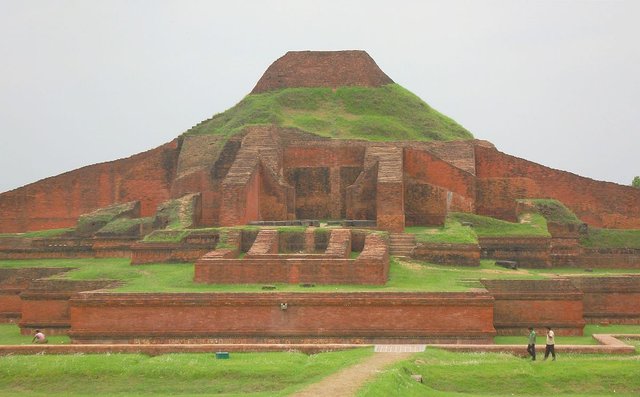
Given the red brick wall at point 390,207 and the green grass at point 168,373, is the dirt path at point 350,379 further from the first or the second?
the red brick wall at point 390,207

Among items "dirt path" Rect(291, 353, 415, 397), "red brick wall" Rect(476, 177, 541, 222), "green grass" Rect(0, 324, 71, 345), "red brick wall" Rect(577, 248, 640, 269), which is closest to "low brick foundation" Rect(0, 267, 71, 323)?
"green grass" Rect(0, 324, 71, 345)

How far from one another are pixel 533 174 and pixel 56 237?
12190mm

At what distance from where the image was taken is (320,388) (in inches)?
391

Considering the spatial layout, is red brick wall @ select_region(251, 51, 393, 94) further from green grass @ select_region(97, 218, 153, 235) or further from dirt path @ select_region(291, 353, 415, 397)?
dirt path @ select_region(291, 353, 415, 397)

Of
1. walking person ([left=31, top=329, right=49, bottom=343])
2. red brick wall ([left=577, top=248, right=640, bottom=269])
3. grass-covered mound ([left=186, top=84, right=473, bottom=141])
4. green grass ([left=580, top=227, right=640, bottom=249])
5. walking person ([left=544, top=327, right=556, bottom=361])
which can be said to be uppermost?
grass-covered mound ([left=186, top=84, right=473, bottom=141])

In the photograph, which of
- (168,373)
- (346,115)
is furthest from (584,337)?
(346,115)

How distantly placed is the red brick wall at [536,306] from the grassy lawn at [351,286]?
1.38 feet

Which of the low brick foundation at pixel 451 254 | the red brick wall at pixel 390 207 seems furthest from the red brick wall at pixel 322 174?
the low brick foundation at pixel 451 254

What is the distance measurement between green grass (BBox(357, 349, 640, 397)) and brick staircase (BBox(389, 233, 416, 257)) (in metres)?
5.35

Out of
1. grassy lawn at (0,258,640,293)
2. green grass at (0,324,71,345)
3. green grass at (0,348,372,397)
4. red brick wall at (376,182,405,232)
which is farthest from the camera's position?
red brick wall at (376,182,405,232)

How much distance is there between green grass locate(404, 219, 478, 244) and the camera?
16953mm

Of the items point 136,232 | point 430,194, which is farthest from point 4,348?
point 430,194

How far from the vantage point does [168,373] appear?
1148 cm

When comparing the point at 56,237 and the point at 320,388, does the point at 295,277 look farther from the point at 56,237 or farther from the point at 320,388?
the point at 56,237
